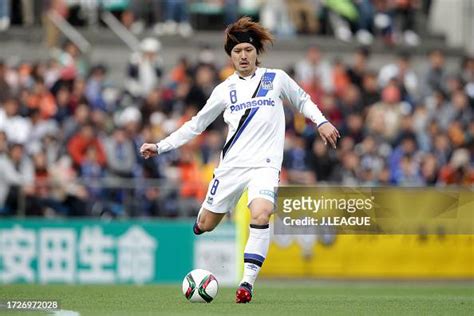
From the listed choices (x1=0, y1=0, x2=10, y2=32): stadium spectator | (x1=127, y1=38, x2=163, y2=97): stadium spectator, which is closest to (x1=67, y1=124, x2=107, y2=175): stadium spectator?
(x1=127, y1=38, x2=163, y2=97): stadium spectator

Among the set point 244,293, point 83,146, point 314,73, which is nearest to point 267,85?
point 244,293

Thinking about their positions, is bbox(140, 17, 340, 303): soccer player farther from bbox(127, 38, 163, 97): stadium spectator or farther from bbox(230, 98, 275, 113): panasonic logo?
bbox(127, 38, 163, 97): stadium spectator

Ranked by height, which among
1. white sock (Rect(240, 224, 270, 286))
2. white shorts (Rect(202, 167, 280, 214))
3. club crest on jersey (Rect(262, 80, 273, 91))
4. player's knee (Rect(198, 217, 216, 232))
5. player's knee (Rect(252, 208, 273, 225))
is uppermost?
club crest on jersey (Rect(262, 80, 273, 91))

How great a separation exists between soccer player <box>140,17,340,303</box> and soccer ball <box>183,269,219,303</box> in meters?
0.31

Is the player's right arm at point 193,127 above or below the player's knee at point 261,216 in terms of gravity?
above

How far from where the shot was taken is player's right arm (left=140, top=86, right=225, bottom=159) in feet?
41.7

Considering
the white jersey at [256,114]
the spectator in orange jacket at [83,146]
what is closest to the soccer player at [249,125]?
the white jersey at [256,114]

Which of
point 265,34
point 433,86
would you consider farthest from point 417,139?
point 265,34

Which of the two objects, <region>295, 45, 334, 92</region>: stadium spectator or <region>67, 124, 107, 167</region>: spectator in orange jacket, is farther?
<region>295, 45, 334, 92</region>: stadium spectator

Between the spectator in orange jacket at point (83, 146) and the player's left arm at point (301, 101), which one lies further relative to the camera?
the spectator in orange jacket at point (83, 146)

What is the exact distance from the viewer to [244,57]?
1261 centimetres

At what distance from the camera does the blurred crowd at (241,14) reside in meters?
27.9

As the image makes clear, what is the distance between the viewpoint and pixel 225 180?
12.6 meters

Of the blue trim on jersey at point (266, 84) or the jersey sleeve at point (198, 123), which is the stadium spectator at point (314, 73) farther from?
the blue trim on jersey at point (266, 84)
